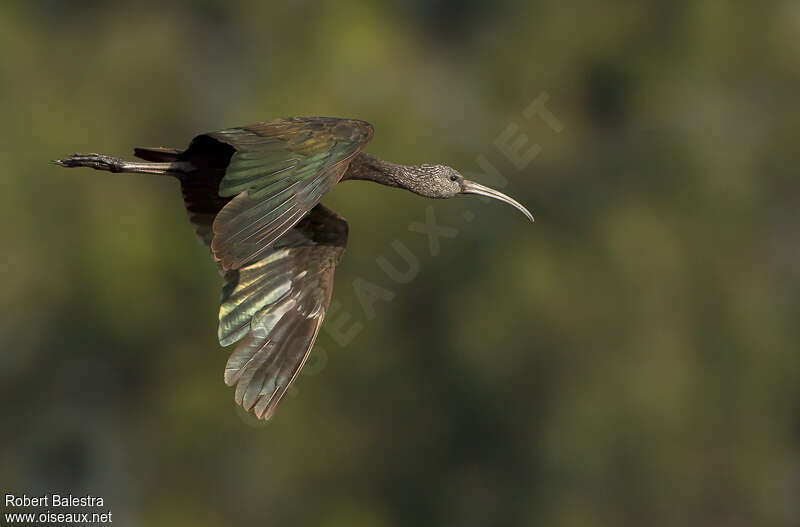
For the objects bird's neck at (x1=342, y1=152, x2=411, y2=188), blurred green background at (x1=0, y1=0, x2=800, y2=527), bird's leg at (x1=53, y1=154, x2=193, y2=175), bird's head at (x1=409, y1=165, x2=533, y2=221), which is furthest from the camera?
blurred green background at (x1=0, y1=0, x2=800, y2=527)

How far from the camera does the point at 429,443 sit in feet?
135

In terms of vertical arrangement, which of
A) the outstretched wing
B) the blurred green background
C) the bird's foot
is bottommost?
the blurred green background

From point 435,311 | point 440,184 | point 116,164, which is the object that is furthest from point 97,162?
point 435,311

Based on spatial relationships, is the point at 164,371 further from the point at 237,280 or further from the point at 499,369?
the point at 237,280

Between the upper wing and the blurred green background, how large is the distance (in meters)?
22.5

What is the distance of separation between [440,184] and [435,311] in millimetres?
25165

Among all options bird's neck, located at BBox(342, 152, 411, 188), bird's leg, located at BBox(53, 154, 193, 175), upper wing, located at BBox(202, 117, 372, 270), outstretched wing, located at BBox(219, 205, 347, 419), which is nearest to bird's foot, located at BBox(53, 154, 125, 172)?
bird's leg, located at BBox(53, 154, 193, 175)

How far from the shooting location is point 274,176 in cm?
1349

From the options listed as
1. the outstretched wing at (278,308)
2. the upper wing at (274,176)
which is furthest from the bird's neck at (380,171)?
the upper wing at (274,176)

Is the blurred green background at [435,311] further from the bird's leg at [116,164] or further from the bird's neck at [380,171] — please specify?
the bird's leg at [116,164]

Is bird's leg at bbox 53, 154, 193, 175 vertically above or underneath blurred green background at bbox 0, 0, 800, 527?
above

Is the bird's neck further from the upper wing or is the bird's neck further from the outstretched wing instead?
the upper wing

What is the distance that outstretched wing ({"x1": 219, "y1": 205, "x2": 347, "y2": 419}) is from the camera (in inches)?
616

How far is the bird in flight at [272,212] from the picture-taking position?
13188 millimetres
